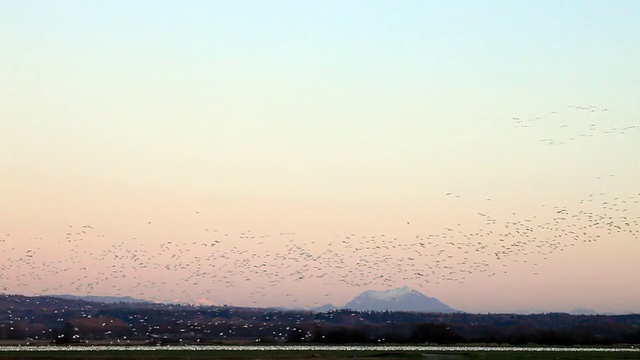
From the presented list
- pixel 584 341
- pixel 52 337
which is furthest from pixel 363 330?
pixel 52 337

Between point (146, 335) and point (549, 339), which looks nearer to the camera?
point (549, 339)

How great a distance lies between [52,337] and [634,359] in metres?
110

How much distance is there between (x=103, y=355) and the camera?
363 feet

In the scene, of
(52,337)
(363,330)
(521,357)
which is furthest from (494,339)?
(52,337)

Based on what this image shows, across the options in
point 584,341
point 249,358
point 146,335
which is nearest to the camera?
point 249,358

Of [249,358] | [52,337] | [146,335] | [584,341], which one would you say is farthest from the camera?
[146,335]

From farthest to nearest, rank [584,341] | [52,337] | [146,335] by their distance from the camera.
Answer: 1. [146,335]
2. [52,337]
3. [584,341]

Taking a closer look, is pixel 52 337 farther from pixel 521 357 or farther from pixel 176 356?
pixel 521 357

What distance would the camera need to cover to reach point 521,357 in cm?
11106

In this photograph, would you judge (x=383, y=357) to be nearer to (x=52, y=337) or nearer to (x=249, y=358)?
(x=249, y=358)

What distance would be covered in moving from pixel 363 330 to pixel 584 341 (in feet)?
126

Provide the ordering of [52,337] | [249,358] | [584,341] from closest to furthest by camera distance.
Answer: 1. [249,358]
2. [584,341]
3. [52,337]

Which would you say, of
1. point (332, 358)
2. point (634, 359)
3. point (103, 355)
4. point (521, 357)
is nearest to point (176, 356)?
point (103, 355)

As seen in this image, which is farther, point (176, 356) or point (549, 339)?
point (549, 339)
